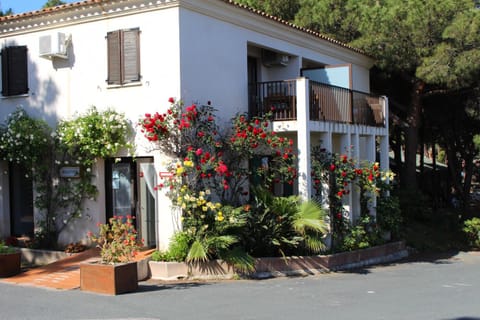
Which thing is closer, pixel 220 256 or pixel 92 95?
pixel 220 256

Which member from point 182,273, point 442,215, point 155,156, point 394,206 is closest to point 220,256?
point 182,273

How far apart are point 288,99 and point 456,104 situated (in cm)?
1001

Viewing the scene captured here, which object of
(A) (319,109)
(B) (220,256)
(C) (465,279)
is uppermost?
(A) (319,109)

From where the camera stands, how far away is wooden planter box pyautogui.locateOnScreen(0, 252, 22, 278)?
10.4 metres

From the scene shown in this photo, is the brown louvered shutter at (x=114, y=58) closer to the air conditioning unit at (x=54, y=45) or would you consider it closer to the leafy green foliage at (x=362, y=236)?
the air conditioning unit at (x=54, y=45)

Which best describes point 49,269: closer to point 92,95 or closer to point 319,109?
point 92,95

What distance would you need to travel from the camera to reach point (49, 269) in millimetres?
10906

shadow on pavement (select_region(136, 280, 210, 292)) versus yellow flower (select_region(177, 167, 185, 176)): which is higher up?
yellow flower (select_region(177, 167, 185, 176))

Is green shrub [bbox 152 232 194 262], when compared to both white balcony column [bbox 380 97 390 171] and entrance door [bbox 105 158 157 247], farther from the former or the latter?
white balcony column [bbox 380 97 390 171]

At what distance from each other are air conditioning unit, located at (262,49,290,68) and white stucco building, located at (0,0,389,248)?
53 millimetres

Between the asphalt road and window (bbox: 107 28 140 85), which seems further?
window (bbox: 107 28 140 85)

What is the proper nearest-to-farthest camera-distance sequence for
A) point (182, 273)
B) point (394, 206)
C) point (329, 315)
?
point (329, 315)
point (182, 273)
point (394, 206)

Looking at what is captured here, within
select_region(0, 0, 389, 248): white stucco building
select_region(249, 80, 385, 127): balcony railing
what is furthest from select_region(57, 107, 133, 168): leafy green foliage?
select_region(249, 80, 385, 127): balcony railing

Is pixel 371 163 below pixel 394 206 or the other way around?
the other way around
